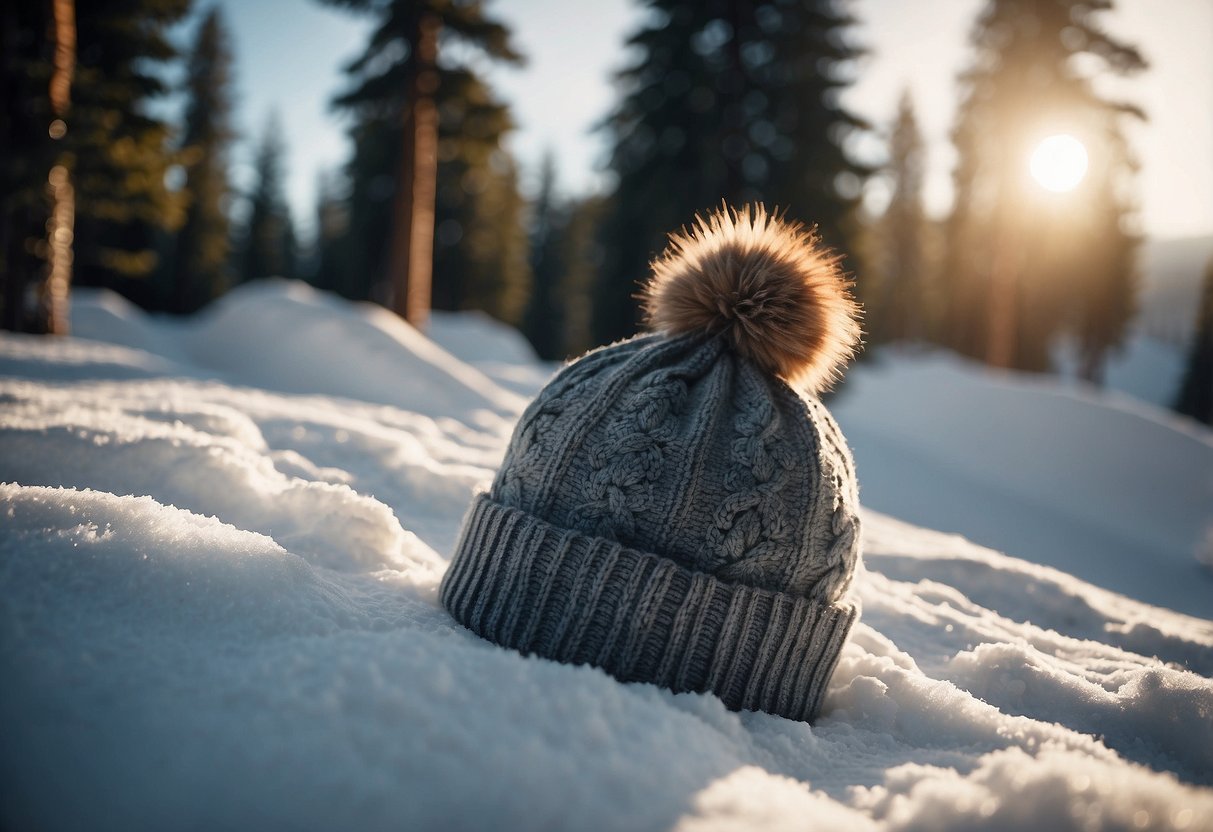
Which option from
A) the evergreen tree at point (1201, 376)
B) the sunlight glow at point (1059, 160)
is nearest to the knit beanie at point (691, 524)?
the sunlight glow at point (1059, 160)

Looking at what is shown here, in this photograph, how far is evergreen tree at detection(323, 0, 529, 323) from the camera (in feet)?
31.2

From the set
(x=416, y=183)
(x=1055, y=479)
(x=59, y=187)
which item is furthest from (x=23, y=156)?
(x=1055, y=479)

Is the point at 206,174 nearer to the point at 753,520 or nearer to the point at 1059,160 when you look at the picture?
the point at 1059,160

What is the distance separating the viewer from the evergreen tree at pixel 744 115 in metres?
11.4

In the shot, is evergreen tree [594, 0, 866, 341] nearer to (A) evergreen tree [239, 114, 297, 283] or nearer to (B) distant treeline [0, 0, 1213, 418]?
(B) distant treeline [0, 0, 1213, 418]

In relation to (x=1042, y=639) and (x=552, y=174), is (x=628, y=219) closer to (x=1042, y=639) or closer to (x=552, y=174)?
(x=1042, y=639)

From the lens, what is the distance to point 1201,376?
2391 cm

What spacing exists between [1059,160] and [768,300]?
15.6m

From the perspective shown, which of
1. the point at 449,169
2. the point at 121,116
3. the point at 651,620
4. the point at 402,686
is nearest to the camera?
the point at 402,686

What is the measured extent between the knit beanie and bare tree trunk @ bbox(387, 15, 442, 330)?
8.64 m

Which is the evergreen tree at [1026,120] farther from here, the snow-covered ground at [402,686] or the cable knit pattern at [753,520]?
the cable knit pattern at [753,520]

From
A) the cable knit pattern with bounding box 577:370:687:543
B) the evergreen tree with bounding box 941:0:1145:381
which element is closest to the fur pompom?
the cable knit pattern with bounding box 577:370:687:543

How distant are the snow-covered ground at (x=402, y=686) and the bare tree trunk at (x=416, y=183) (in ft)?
22.2

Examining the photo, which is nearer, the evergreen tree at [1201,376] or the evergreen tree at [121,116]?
the evergreen tree at [121,116]
